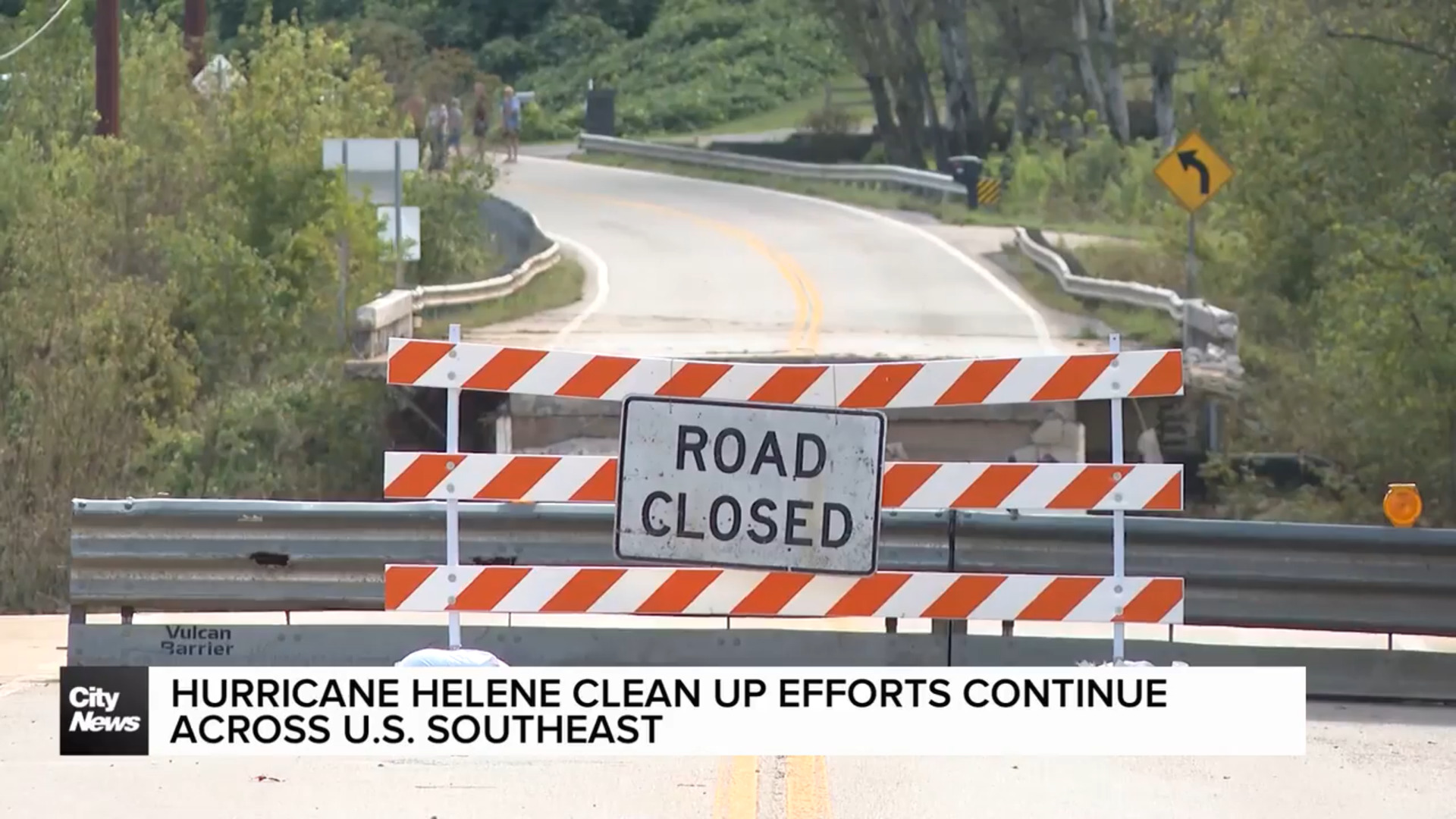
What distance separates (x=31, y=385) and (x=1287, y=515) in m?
12.5

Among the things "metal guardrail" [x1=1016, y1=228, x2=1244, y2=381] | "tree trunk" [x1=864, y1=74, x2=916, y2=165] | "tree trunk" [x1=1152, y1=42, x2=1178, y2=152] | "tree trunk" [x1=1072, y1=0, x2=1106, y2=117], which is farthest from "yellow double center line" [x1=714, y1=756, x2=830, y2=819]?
"tree trunk" [x1=864, y1=74, x2=916, y2=165]

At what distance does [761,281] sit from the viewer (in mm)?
32562

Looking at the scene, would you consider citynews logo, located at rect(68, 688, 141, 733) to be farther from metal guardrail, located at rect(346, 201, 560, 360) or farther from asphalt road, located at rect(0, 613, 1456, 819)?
metal guardrail, located at rect(346, 201, 560, 360)

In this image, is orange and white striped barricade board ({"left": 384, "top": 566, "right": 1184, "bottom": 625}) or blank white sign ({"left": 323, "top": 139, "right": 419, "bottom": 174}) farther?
blank white sign ({"left": 323, "top": 139, "right": 419, "bottom": 174})

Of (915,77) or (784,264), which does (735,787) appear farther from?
(915,77)

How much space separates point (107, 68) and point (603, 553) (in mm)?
20723

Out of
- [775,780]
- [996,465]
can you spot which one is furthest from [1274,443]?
[775,780]

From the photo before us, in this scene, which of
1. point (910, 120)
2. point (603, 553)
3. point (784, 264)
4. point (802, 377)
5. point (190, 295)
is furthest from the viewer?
point (910, 120)

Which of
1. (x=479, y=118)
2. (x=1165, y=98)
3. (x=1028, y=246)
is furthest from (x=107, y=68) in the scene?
(x=1165, y=98)

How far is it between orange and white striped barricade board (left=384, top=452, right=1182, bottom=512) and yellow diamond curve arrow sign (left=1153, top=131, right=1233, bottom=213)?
14631 mm

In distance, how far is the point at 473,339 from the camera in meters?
25.2

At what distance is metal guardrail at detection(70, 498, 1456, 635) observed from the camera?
1081 cm

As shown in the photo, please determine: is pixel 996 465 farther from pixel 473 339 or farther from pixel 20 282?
pixel 20 282

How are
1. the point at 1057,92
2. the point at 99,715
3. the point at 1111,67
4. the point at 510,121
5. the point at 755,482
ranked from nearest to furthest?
the point at 99,715, the point at 755,482, the point at 1111,67, the point at 510,121, the point at 1057,92
